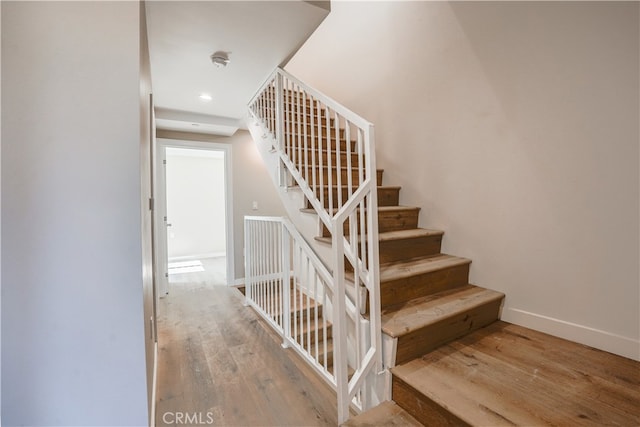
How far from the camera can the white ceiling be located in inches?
64.9

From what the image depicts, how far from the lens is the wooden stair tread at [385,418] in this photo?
124 centimetres

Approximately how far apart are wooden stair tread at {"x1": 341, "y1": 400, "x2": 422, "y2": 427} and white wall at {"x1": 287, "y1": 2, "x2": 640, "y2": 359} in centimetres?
108

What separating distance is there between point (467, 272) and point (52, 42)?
8.62 ft

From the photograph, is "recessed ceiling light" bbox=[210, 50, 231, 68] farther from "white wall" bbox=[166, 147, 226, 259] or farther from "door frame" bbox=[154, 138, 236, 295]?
"white wall" bbox=[166, 147, 226, 259]

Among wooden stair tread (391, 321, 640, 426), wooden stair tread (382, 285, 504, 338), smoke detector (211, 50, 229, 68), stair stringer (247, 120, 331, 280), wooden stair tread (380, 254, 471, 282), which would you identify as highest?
smoke detector (211, 50, 229, 68)

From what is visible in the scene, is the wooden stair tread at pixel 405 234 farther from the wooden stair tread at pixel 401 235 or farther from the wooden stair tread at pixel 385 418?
the wooden stair tread at pixel 385 418

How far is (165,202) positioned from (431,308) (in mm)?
3460

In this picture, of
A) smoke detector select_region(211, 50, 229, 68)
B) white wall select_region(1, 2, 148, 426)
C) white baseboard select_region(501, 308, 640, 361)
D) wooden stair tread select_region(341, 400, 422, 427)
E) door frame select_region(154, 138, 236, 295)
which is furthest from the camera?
door frame select_region(154, 138, 236, 295)

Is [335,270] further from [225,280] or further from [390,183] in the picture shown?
[225,280]

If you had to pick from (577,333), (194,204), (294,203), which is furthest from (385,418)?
(194,204)

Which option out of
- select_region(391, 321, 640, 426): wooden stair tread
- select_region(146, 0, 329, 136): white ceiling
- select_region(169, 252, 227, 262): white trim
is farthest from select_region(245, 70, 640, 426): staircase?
select_region(169, 252, 227, 262): white trim

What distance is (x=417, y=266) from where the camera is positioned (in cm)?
193

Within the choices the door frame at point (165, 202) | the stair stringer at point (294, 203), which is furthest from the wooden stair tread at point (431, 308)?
the door frame at point (165, 202)
